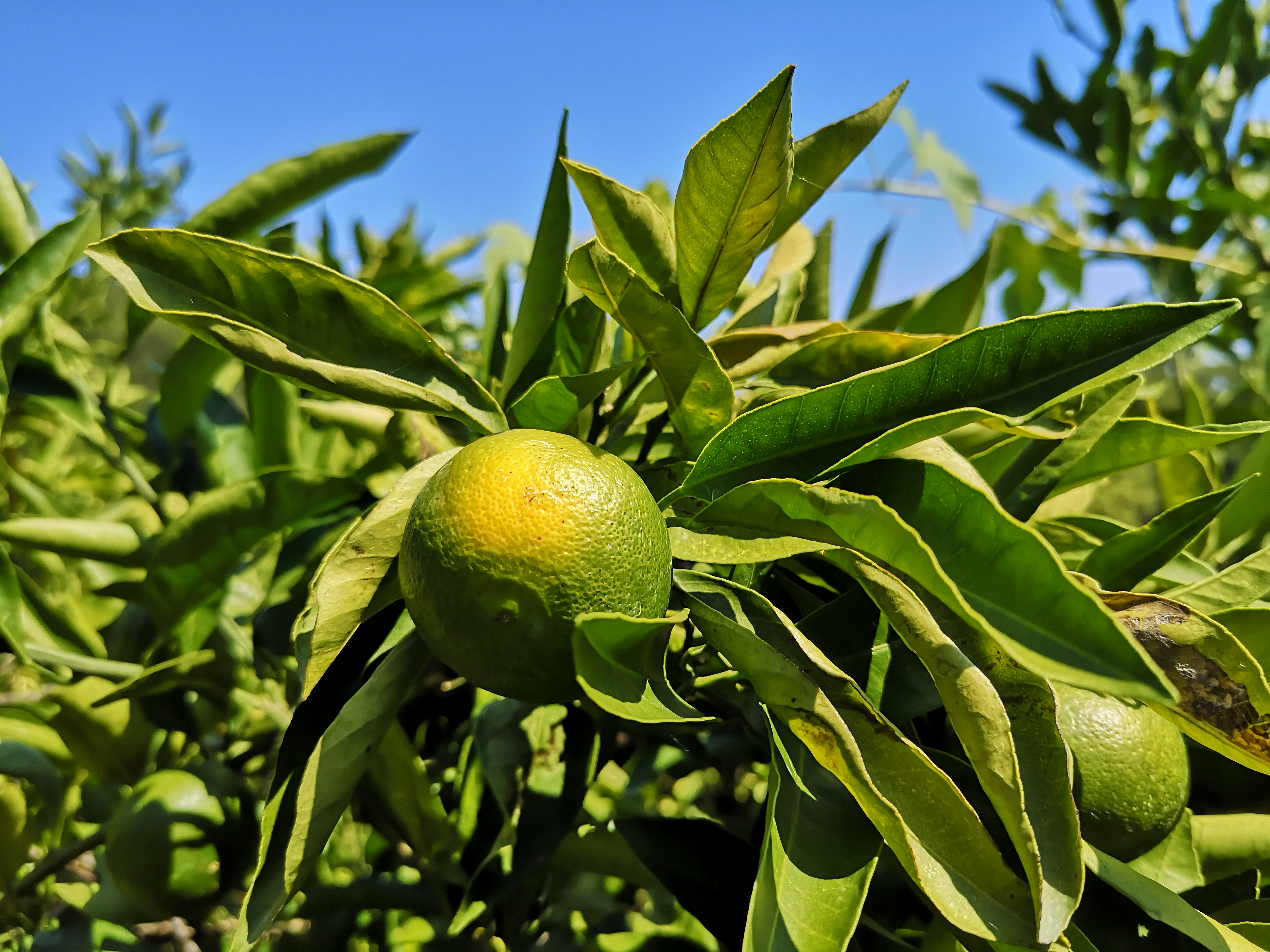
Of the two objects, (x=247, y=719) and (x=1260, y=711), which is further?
(x=247, y=719)

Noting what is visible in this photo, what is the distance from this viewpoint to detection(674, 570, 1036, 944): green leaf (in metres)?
0.50

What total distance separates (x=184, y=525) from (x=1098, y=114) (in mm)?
2058

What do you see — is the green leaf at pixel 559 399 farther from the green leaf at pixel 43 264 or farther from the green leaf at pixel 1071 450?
the green leaf at pixel 43 264

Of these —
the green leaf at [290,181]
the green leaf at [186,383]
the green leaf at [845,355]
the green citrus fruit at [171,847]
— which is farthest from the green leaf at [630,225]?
the green citrus fruit at [171,847]

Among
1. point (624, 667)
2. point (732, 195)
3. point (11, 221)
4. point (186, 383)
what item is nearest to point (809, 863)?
point (624, 667)

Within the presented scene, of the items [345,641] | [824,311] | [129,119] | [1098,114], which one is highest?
[129,119]

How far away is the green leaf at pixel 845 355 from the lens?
2.35 ft

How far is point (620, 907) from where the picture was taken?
1.16 metres

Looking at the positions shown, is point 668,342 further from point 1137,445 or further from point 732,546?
point 1137,445

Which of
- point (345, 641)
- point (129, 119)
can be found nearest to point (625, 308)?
point (345, 641)

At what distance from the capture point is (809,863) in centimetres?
56

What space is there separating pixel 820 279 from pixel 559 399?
63 cm

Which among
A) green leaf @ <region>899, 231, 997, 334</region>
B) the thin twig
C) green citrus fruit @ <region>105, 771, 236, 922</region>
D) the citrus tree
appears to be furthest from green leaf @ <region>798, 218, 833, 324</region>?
the thin twig

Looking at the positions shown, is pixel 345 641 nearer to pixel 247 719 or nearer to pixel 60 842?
pixel 247 719
